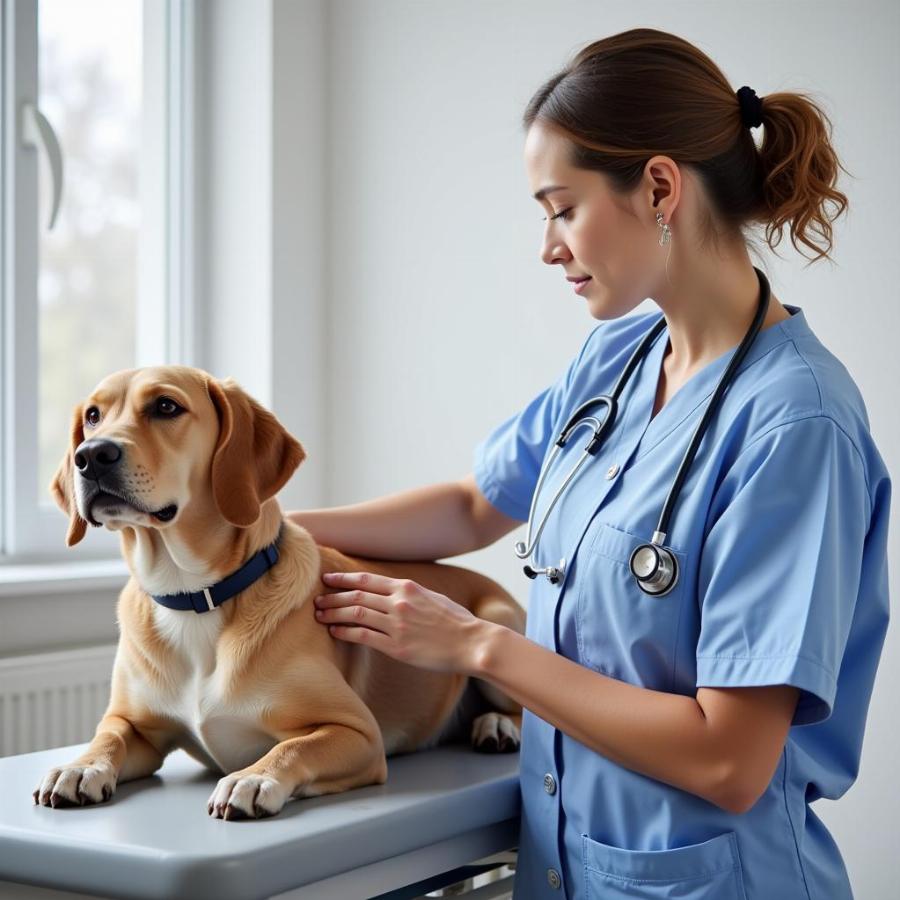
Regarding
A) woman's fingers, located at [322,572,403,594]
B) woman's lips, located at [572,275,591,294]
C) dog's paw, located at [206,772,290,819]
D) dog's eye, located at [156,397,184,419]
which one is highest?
woman's lips, located at [572,275,591,294]

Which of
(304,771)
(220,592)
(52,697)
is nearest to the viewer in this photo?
(304,771)

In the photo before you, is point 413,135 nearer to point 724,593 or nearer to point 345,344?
point 345,344

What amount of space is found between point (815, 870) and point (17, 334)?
1.91m

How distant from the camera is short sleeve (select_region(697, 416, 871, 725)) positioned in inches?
43.0

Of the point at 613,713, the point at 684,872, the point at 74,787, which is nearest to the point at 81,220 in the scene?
the point at 74,787

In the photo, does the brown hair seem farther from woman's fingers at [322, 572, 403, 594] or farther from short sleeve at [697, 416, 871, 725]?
woman's fingers at [322, 572, 403, 594]

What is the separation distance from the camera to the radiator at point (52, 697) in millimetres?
2135

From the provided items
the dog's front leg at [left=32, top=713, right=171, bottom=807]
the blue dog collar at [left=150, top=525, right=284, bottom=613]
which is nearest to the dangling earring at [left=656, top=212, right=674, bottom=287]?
the blue dog collar at [left=150, top=525, right=284, bottom=613]

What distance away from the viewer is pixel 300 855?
42.5 inches

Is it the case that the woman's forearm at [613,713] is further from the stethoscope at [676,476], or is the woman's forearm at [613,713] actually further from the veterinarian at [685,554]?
the stethoscope at [676,476]

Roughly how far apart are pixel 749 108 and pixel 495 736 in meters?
0.86

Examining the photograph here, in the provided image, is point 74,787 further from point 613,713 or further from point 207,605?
point 613,713

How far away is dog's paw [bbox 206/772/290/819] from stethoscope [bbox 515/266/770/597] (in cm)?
40

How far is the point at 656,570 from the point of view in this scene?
1.17 m
